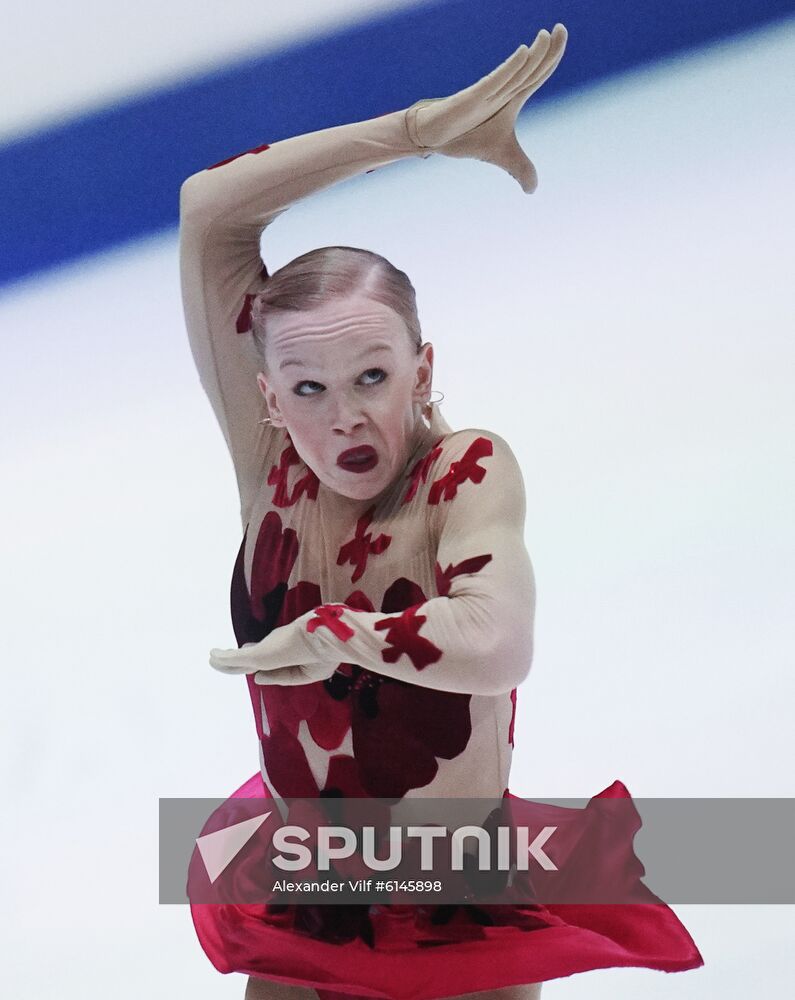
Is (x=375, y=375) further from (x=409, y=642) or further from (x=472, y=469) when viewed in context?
(x=409, y=642)

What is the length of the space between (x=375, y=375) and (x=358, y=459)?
8 centimetres

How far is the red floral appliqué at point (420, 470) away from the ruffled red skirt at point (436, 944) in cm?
41

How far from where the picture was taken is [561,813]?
1.76 m

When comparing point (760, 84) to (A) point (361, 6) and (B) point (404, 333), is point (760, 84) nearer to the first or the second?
(A) point (361, 6)

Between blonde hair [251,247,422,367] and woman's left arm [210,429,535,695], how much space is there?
0.16 meters

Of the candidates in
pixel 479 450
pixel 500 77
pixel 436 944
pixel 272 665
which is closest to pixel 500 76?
pixel 500 77

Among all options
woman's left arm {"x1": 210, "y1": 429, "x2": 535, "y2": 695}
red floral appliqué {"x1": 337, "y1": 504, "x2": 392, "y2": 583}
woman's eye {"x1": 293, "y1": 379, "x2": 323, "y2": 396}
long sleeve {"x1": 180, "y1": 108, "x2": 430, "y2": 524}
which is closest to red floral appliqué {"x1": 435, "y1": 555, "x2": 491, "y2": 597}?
woman's left arm {"x1": 210, "y1": 429, "x2": 535, "y2": 695}

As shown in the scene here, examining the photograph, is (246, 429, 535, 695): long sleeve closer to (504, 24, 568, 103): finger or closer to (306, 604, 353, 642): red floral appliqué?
(306, 604, 353, 642): red floral appliqué

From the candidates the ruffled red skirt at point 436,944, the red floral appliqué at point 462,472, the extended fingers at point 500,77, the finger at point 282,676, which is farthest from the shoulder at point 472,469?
the ruffled red skirt at point 436,944

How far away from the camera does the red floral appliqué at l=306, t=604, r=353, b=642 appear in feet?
4.59

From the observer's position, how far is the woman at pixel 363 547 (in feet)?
4.91

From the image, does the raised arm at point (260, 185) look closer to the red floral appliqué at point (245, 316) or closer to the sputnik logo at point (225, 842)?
the red floral appliqué at point (245, 316)

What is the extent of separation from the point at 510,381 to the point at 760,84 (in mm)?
1483

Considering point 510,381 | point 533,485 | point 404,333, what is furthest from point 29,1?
point 404,333
